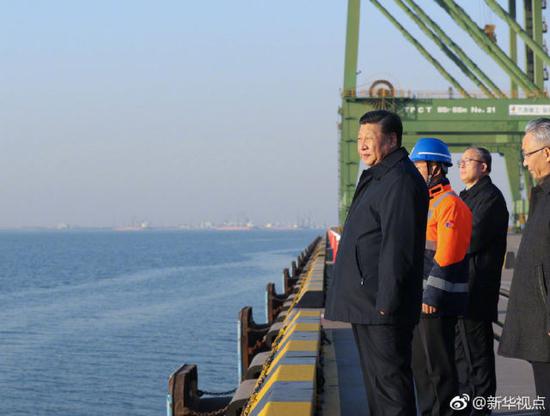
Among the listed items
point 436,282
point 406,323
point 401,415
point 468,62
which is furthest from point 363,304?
point 468,62

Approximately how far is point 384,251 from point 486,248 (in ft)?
6.13

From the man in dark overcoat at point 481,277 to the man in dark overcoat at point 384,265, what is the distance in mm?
1456

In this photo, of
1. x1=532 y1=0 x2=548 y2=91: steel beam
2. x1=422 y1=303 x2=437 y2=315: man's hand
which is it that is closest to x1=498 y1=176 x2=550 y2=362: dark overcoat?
x1=422 y1=303 x2=437 y2=315: man's hand

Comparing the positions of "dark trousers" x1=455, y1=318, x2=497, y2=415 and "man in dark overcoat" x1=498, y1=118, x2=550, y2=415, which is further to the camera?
"dark trousers" x1=455, y1=318, x2=497, y2=415

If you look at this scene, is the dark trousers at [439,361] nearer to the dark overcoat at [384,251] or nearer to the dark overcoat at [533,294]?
the dark overcoat at [384,251]

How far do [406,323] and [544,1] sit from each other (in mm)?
49114

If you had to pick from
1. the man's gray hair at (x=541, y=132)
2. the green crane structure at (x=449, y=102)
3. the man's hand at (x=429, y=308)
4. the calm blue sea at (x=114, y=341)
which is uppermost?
the green crane structure at (x=449, y=102)

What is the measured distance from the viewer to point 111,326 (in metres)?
36.9

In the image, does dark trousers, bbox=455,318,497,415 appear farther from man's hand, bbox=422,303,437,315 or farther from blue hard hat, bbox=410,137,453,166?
blue hard hat, bbox=410,137,453,166

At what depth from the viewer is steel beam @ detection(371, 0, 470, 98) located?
41.9m

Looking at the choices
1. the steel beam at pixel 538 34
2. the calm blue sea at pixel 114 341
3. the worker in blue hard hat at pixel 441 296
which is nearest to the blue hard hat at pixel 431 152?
the worker in blue hard hat at pixel 441 296

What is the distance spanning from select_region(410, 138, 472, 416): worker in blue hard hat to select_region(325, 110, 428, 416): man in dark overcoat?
34.6 inches

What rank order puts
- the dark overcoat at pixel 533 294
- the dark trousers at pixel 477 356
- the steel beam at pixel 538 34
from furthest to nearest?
the steel beam at pixel 538 34 → the dark trousers at pixel 477 356 → the dark overcoat at pixel 533 294

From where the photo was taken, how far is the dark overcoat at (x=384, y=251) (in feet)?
14.4
